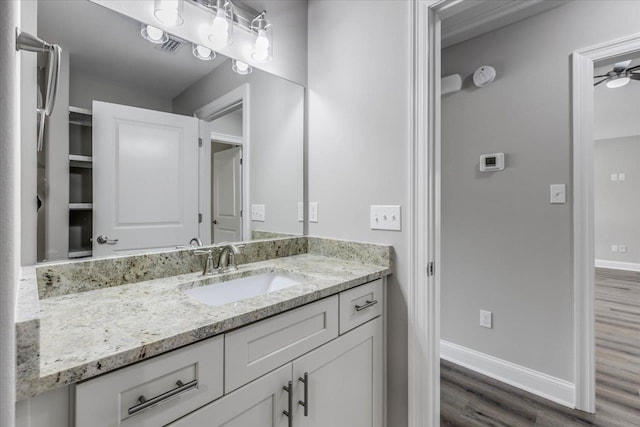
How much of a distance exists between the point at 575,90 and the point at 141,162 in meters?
2.33

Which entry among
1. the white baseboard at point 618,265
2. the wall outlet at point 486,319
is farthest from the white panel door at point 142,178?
the white baseboard at point 618,265

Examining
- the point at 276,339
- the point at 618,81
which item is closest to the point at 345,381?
the point at 276,339

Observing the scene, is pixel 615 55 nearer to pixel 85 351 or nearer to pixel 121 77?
pixel 121 77

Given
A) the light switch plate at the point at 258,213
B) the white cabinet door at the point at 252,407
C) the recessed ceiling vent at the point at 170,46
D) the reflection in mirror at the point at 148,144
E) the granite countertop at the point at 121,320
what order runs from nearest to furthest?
the granite countertop at the point at 121,320 → the white cabinet door at the point at 252,407 → the reflection in mirror at the point at 148,144 → the recessed ceiling vent at the point at 170,46 → the light switch plate at the point at 258,213

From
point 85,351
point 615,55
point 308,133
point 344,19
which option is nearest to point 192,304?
point 85,351

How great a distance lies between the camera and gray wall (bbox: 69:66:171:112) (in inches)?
42.6

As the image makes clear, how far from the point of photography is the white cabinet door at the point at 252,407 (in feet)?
2.47

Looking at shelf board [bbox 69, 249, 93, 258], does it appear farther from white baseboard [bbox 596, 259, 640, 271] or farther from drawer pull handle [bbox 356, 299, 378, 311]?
white baseboard [bbox 596, 259, 640, 271]

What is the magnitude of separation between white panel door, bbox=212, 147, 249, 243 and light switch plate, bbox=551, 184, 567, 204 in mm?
1879

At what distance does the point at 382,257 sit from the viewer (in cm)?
145

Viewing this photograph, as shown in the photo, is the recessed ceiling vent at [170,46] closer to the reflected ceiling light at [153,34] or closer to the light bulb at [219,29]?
the reflected ceiling light at [153,34]

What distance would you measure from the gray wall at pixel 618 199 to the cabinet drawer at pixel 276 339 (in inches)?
270

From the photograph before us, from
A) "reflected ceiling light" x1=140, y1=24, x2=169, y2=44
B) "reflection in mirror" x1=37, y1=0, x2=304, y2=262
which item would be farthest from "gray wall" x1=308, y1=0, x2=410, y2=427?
"reflected ceiling light" x1=140, y1=24, x2=169, y2=44

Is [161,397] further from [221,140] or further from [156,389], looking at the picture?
[221,140]
